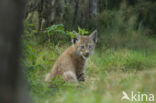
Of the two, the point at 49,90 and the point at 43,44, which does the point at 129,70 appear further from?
the point at 49,90

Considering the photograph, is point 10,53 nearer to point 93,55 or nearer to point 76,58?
point 76,58

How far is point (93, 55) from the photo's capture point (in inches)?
329

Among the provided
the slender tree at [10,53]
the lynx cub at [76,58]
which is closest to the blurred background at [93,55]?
the lynx cub at [76,58]

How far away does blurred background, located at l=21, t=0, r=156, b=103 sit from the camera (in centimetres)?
518

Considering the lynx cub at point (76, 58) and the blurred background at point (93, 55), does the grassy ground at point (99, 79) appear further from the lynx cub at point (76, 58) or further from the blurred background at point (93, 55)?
the lynx cub at point (76, 58)

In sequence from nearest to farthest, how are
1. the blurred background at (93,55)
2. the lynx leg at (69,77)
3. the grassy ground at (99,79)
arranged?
the grassy ground at (99,79)
the blurred background at (93,55)
the lynx leg at (69,77)

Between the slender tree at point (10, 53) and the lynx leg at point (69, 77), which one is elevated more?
the slender tree at point (10, 53)

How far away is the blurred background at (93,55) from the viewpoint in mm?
5184

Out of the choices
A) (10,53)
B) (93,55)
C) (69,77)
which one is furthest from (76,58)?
(10,53)

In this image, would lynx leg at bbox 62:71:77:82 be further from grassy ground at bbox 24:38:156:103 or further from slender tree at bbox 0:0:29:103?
slender tree at bbox 0:0:29:103

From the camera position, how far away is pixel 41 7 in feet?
31.8

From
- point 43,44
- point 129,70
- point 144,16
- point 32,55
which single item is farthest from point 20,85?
point 144,16

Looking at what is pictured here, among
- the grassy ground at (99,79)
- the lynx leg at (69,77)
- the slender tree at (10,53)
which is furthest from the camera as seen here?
the lynx leg at (69,77)

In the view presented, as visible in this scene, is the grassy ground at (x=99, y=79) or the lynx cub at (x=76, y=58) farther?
the lynx cub at (x=76, y=58)
